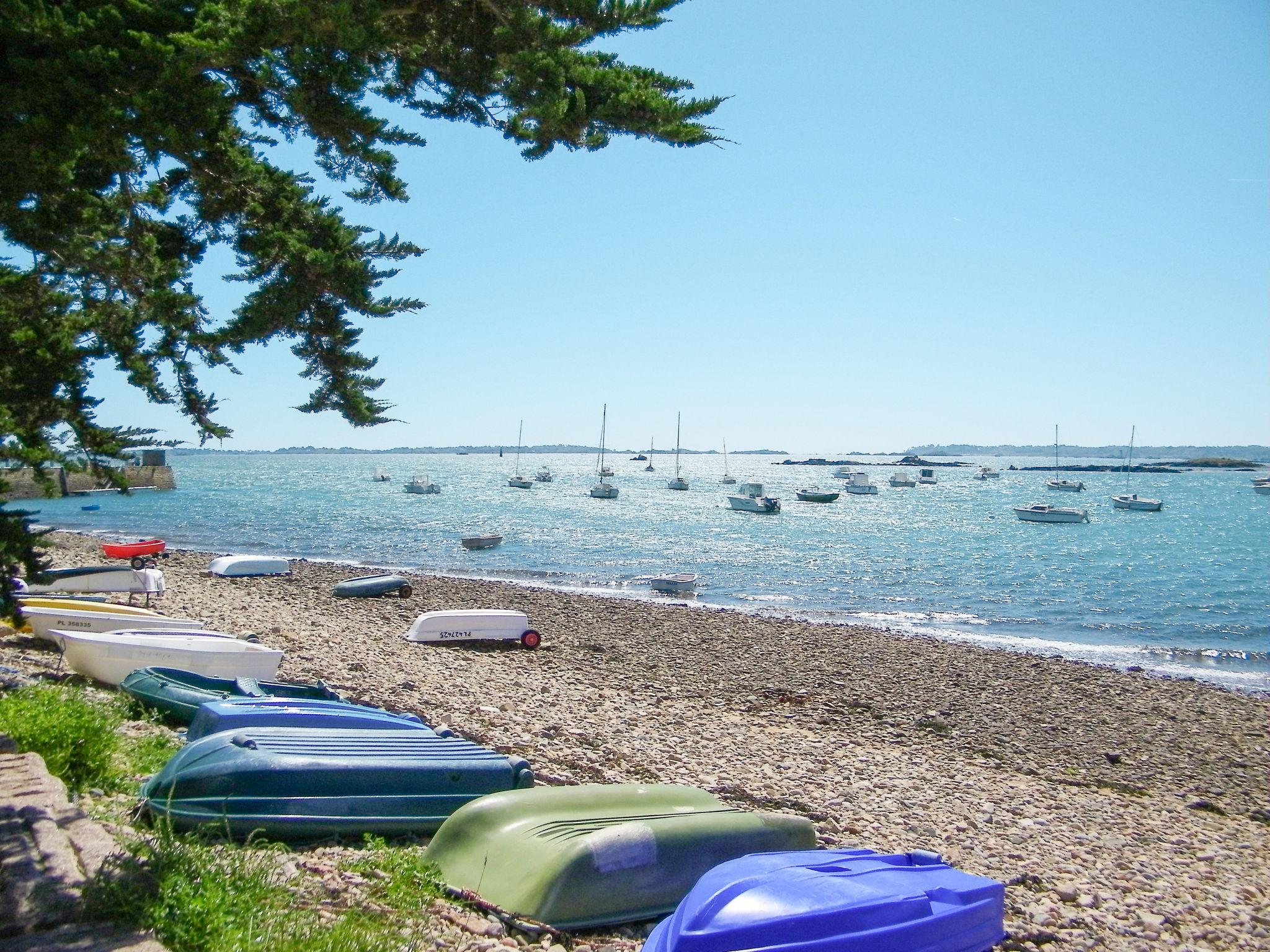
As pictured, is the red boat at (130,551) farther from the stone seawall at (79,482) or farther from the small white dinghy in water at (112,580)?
the small white dinghy in water at (112,580)

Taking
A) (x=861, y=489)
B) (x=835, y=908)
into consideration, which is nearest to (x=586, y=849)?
(x=835, y=908)

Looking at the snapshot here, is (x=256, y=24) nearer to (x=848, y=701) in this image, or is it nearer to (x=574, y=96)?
(x=574, y=96)

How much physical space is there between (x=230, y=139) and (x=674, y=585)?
2581cm

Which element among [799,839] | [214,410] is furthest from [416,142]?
[799,839]

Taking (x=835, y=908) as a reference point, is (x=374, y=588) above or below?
below

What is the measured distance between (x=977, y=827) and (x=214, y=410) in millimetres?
6978

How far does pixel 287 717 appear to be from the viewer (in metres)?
7.02

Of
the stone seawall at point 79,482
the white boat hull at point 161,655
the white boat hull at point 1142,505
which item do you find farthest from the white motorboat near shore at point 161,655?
the white boat hull at point 1142,505

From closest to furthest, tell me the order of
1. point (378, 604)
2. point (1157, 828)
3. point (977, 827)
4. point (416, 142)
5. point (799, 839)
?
point (416, 142) → point (799, 839) → point (977, 827) → point (1157, 828) → point (378, 604)

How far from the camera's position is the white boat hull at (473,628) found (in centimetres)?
1670

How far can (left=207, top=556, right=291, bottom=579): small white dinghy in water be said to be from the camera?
27.4 m

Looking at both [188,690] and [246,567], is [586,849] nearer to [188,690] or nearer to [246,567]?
[188,690]

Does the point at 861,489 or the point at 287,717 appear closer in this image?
the point at 287,717

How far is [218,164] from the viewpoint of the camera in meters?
4.42
